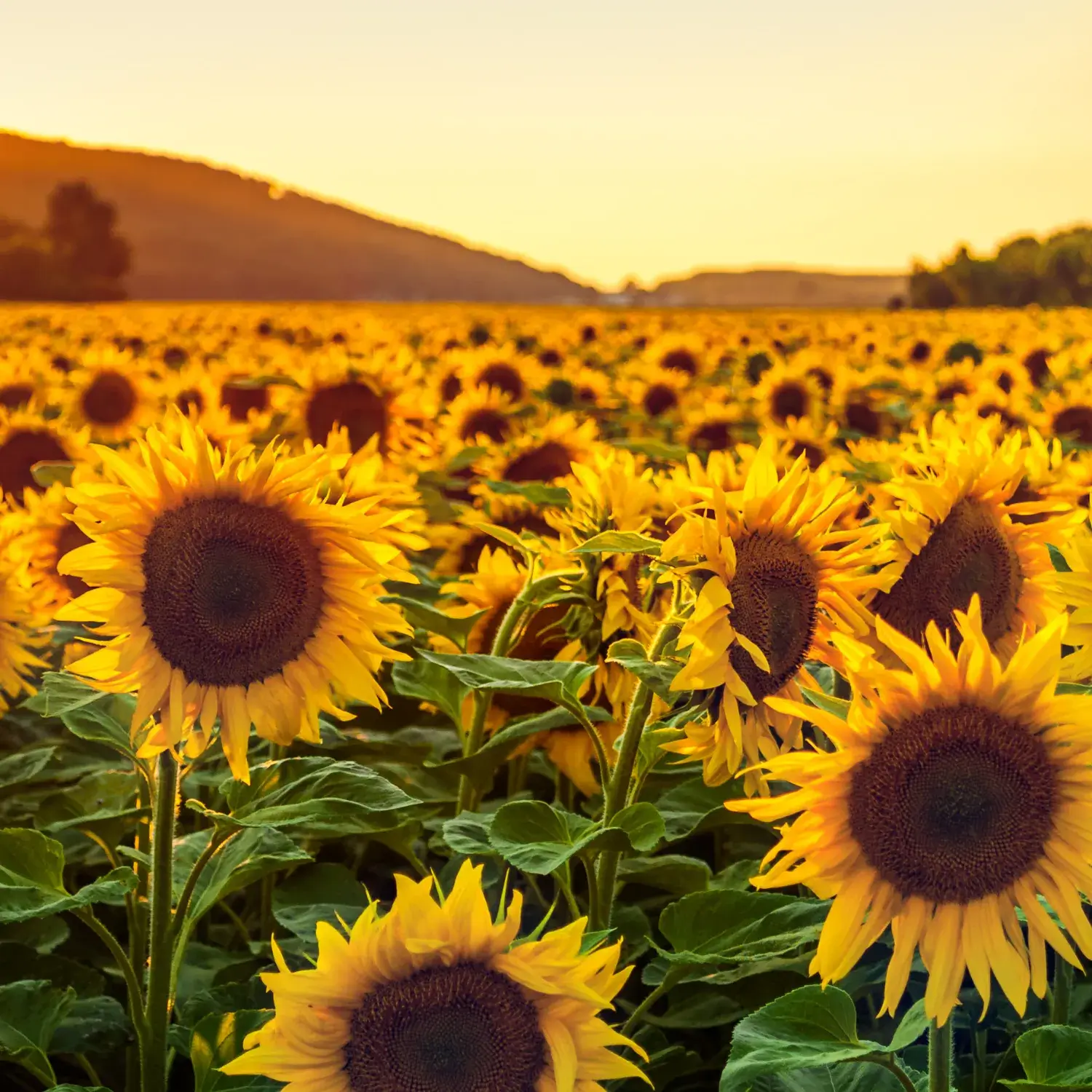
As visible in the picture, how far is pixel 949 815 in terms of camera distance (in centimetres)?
198

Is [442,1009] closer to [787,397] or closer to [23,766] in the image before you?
[23,766]

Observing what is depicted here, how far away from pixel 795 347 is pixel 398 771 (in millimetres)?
14143

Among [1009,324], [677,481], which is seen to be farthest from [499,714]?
[1009,324]

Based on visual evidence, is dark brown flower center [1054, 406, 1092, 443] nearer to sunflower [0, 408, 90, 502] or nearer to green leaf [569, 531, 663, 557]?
sunflower [0, 408, 90, 502]

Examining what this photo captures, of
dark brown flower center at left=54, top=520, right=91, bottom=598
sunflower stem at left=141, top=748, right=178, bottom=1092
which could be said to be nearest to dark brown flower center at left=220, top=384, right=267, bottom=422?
dark brown flower center at left=54, top=520, right=91, bottom=598

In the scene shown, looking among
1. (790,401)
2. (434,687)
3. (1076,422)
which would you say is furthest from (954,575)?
(790,401)

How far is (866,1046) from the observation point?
214 cm

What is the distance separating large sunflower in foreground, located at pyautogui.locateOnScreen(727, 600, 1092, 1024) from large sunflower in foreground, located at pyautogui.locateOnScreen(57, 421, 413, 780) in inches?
39.3

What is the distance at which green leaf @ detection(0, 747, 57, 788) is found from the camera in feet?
10.3

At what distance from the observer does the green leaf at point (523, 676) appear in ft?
8.31

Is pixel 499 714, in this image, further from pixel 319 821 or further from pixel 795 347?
pixel 795 347

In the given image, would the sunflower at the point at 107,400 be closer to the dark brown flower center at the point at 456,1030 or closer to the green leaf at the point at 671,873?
the green leaf at the point at 671,873

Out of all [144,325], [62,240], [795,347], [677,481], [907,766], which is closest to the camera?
[907,766]

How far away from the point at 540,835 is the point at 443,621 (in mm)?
1002
